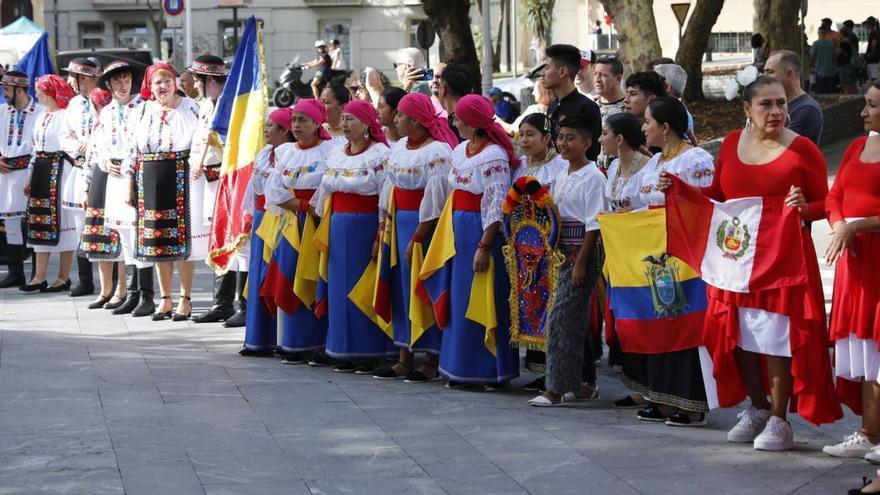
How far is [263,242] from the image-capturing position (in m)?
10.3

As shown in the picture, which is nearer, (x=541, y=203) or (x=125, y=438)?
(x=125, y=438)

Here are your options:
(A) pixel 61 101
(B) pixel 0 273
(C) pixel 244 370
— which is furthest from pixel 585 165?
(B) pixel 0 273

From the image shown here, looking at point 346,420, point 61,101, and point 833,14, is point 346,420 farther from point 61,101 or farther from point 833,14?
point 833,14

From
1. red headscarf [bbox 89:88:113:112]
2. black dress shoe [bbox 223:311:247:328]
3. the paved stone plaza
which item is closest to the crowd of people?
black dress shoe [bbox 223:311:247:328]

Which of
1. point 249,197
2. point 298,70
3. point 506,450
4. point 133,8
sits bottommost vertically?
point 506,450

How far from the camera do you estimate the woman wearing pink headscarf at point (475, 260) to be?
8.56m

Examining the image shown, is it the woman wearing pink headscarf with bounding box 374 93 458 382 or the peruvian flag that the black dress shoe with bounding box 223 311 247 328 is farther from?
the peruvian flag

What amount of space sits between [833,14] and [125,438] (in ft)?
146

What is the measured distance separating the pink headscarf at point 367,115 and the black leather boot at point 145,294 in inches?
142

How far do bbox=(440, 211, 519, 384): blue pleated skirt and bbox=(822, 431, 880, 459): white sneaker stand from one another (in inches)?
88.6

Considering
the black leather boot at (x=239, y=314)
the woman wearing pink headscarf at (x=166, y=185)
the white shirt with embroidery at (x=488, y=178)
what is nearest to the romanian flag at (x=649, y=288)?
the white shirt with embroidery at (x=488, y=178)

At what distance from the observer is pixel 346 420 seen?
26.3 ft

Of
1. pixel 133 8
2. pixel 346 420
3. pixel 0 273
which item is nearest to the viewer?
pixel 346 420

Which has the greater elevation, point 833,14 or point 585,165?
point 833,14
